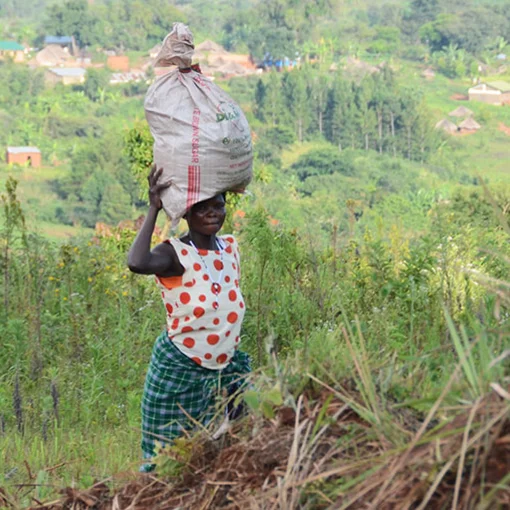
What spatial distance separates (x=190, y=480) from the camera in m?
2.01

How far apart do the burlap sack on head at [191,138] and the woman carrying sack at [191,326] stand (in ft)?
0.16

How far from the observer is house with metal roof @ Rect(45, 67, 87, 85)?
3103 inches

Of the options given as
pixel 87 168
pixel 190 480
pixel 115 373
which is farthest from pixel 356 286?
pixel 87 168

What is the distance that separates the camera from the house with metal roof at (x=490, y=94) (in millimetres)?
75312

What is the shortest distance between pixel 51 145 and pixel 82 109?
7.67 meters

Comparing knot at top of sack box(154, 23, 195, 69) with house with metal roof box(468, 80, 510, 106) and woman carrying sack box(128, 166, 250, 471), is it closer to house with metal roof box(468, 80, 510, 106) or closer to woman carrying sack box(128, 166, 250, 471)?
woman carrying sack box(128, 166, 250, 471)

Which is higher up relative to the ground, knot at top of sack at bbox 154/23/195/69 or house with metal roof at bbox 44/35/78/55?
knot at top of sack at bbox 154/23/195/69

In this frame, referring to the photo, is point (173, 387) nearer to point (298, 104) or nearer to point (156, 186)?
point (156, 186)

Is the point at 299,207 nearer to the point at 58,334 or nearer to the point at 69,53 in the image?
the point at 58,334

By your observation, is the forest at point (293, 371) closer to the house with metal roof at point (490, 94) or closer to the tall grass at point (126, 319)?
the tall grass at point (126, 319)

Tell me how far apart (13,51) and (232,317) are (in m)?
86.6

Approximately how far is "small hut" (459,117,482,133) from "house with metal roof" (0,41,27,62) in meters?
37.8

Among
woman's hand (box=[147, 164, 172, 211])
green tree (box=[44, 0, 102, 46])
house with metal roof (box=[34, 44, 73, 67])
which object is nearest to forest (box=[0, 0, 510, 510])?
woman's hand (box=[147, 164, 172, 211])

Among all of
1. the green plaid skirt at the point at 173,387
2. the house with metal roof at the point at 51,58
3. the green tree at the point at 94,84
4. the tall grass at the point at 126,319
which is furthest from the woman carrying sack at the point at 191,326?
the house with metal roof at the point at 51,58
